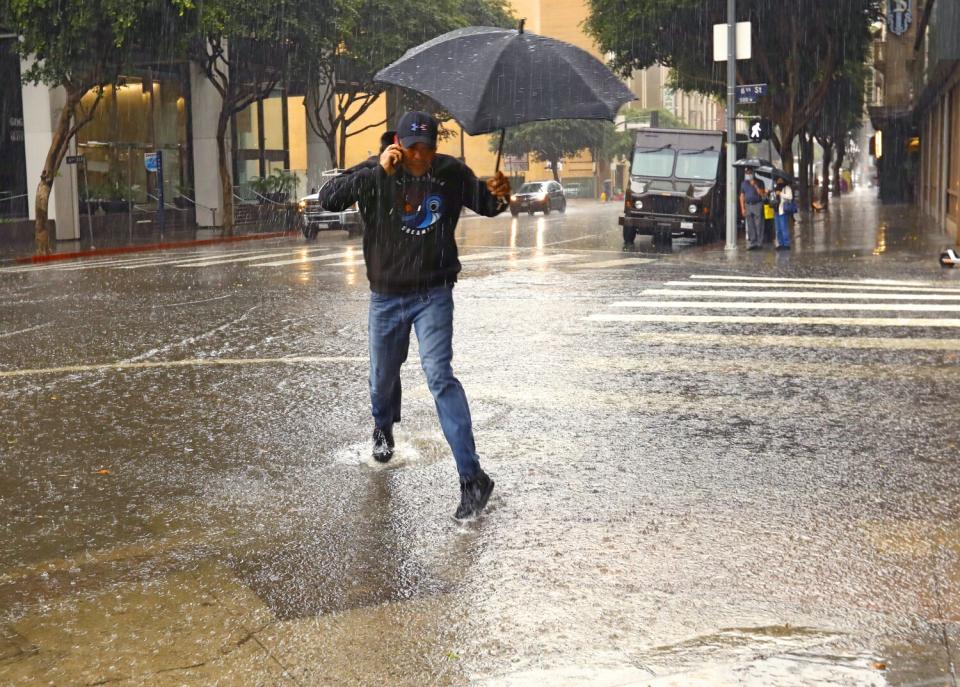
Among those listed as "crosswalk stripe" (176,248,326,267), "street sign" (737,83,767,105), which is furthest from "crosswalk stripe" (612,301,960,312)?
"street sign" (737,83,767,105)

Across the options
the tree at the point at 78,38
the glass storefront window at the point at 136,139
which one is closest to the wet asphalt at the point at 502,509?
the tree at the point at 78,38

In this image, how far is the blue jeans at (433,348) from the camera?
5730 mm

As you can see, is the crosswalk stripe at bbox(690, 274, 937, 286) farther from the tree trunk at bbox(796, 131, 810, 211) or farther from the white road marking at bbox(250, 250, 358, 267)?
the tree trunk at bbox(796, 131, 810, 211)

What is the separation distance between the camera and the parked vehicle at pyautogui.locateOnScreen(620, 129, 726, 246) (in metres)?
27.0

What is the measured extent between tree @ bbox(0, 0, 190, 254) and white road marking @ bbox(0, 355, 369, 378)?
16864mm

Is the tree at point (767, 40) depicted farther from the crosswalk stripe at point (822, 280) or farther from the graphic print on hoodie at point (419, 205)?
the graphic print on hoodie at point (419, 205)

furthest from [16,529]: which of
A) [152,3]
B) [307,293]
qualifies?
[152,3]

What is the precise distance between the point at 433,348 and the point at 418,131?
42.5 inches

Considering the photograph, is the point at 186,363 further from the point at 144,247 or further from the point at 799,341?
the point at 144,247

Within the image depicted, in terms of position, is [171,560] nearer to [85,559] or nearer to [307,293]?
[85,559]

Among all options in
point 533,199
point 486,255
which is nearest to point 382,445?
point 486,255

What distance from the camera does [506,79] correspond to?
6.17 metres

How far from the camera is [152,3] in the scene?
25641mm

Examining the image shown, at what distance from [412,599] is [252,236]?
31.9m
